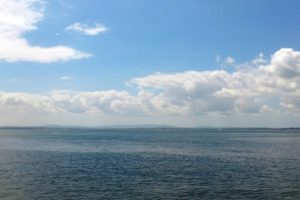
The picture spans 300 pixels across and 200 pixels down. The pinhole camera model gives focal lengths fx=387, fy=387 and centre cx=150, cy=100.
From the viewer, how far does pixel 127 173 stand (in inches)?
2709

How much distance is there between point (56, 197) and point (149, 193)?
1186 cm

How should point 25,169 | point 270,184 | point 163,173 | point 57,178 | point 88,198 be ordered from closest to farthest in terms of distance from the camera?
1. point 88,198
2. point 270,184
3. point 57,178
4. point 163,173
5. point 25,169

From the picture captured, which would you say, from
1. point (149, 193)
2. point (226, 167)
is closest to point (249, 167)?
point (226, 167)

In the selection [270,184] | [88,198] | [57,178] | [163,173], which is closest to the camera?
[88,198]

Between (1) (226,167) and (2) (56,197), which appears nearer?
(2) (56,197)

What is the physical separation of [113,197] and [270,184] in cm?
2423

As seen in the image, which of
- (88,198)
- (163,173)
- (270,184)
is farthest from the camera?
(163,173)

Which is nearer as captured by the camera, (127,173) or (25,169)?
(127,173)

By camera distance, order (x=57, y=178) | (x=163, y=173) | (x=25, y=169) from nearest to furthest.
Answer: (x=57, y=178)
(x=163, y=173)
(x=25, y=169)

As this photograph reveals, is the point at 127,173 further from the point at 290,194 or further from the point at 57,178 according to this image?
the point at 290,194

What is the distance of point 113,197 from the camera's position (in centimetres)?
4881

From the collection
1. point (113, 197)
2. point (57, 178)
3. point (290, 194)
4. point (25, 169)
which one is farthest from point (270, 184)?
point (25, 169)

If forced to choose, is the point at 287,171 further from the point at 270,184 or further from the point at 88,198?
the point at 88,198

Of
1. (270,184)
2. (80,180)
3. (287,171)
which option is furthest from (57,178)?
(287,171)
